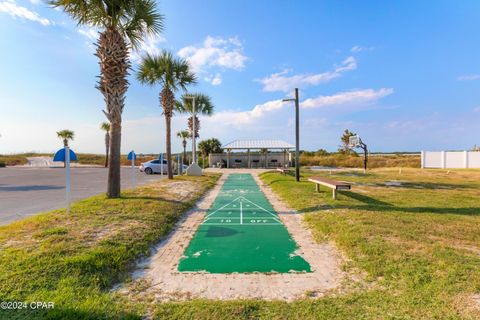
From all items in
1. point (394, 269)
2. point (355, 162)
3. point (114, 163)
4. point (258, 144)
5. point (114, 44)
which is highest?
point (114, 44)

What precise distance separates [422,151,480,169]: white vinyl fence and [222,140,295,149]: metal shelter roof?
17867 millimetres

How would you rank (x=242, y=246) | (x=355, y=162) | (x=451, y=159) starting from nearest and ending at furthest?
(x=242, y=246) → (x=451, y=159) → (x=355, y=162)

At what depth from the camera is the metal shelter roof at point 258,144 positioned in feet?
103

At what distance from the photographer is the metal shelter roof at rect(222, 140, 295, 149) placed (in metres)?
31.3

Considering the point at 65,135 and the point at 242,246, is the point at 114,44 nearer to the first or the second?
the point at 242,246

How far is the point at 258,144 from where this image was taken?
32.4 meters

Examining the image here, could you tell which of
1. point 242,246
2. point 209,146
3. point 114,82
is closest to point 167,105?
point 114,82

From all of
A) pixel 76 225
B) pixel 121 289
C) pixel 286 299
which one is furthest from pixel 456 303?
pixel 76 225

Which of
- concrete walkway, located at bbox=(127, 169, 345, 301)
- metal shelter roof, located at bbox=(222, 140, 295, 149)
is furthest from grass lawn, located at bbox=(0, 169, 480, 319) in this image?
metal shelter roof, located at bbox=(222, 140, 295, 149)

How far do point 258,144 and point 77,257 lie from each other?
95.7 ft

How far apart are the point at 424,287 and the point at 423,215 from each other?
4.40 m

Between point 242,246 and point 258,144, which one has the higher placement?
point 258,144

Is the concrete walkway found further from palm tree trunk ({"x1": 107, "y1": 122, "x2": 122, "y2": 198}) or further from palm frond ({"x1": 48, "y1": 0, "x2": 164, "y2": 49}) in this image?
palm frond ({"x1": 48, "y1": 0, "x2": 164, "y2": 49})

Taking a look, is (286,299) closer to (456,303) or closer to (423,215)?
(456,303)
